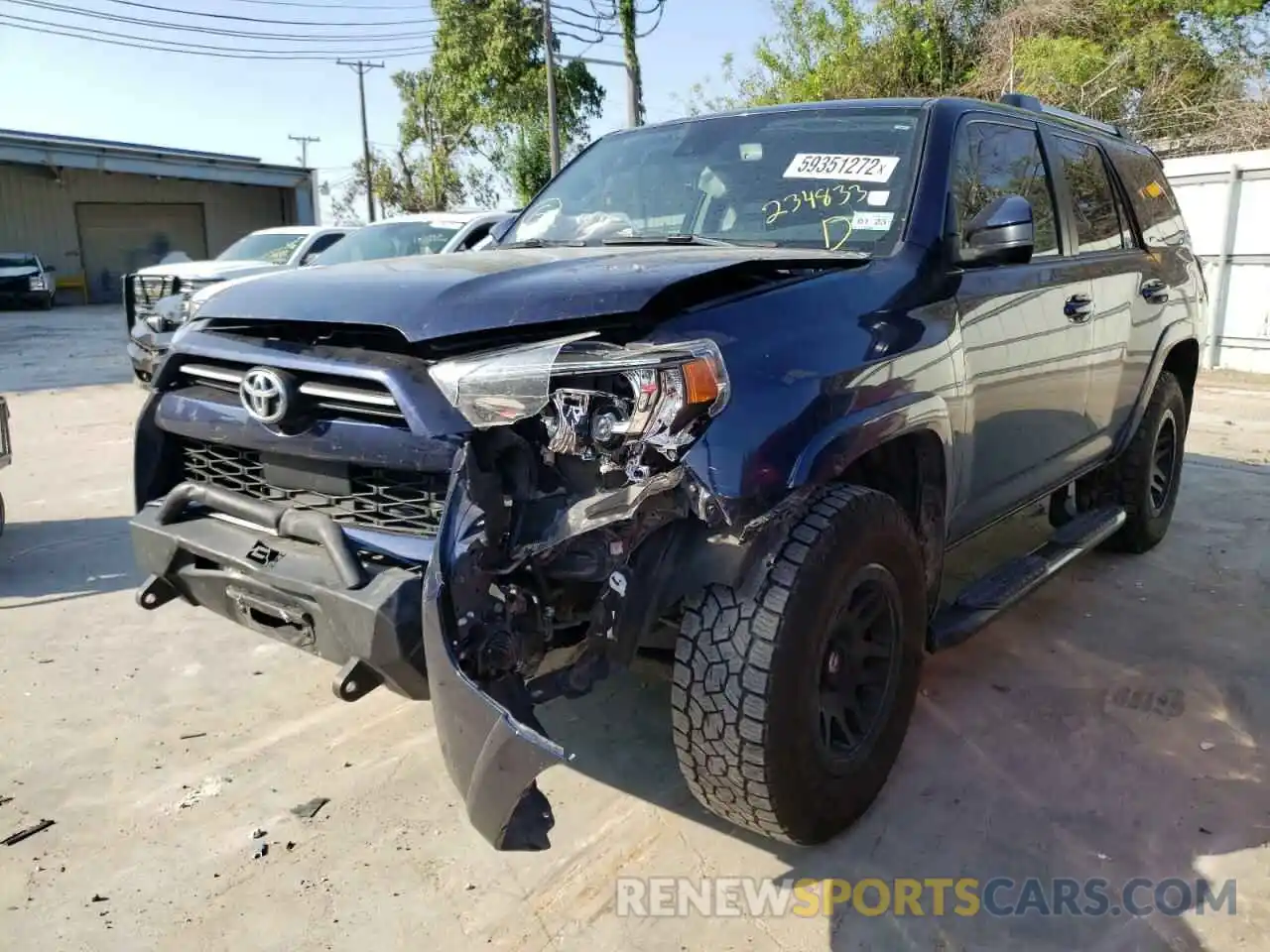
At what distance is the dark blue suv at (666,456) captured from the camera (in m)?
2.05

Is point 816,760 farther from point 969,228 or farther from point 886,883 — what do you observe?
point 969,228

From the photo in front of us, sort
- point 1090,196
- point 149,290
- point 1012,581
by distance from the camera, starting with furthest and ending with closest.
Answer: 1. point 149,290
2. point 1090,196
3. point 1012,581

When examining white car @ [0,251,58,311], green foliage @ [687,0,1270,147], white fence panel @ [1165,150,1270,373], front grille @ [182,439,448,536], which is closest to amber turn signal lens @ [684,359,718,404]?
front grille @ [182,439,448,536]

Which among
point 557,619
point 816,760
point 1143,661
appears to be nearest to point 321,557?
point 557,619

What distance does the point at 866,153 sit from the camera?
10.4 ft

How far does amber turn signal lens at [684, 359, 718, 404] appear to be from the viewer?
6.68ft

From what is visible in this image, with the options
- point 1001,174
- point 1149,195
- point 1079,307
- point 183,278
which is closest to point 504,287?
point 1001,174

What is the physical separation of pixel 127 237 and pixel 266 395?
3367 centimetres

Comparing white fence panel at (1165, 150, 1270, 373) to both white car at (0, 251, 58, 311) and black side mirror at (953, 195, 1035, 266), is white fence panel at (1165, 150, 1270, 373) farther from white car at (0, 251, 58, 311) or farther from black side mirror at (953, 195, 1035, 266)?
white car at (0, 251, 58, 311)

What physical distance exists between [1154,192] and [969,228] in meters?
2.62

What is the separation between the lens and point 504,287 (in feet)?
7.50

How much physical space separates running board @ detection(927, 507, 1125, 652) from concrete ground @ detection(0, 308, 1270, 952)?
0.39 m

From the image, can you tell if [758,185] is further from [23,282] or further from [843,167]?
[23,282]

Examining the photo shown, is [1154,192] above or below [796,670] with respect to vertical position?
above
